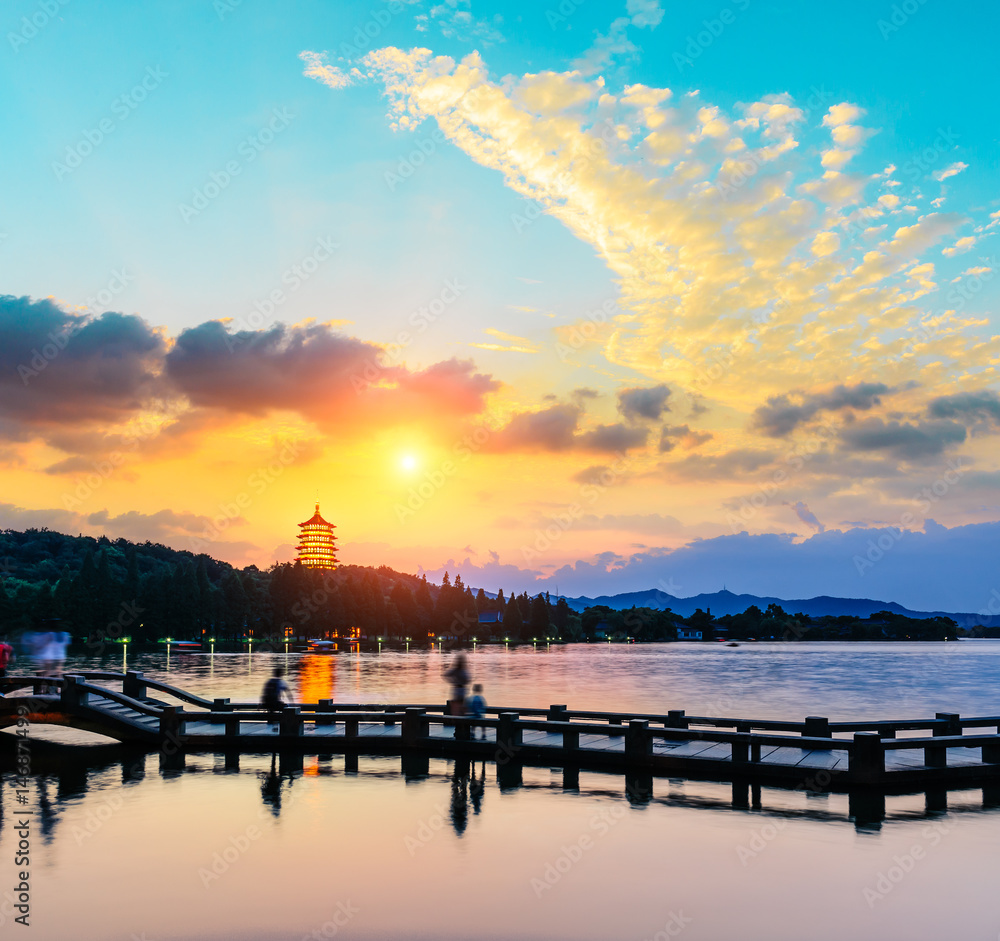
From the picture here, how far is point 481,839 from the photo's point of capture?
15445 mm

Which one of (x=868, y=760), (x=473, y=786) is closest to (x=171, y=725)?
(x=473, y=786)

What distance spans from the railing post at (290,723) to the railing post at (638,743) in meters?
9.63

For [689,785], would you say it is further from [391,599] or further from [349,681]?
[391,599]

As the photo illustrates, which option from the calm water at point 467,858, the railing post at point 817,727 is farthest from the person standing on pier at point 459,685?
the railing post at point 817,727

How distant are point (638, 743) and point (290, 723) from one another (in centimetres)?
1012

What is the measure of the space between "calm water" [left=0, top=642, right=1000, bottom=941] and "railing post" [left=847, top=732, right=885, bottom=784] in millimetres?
642

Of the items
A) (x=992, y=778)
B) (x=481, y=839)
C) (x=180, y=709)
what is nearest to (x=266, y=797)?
(x=481, y=839)

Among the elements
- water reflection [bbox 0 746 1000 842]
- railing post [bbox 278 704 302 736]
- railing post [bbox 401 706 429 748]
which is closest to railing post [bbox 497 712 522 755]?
water reflection [bbox 0 746 1000 842]

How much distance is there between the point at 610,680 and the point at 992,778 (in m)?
71.4

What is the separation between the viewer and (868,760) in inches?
727

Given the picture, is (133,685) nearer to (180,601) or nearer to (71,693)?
(71,693)

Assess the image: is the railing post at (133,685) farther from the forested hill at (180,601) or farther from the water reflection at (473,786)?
the forested hill at (180,601)

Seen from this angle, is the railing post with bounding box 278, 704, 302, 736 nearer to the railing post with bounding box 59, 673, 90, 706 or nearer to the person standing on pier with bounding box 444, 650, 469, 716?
the person standing on pier with bounding box 444, 650, 469, 716

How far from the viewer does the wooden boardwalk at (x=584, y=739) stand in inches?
762
